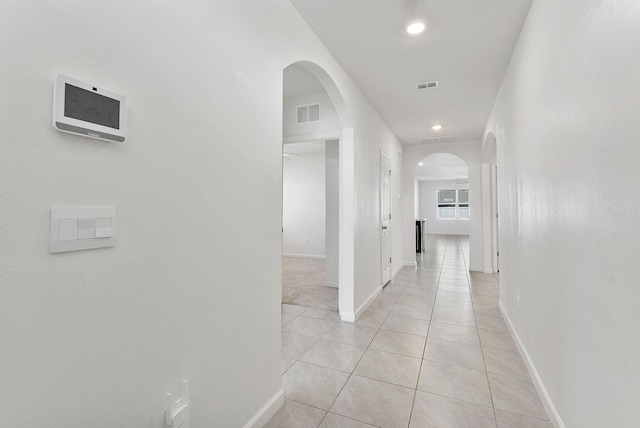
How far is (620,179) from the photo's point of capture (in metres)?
1.06

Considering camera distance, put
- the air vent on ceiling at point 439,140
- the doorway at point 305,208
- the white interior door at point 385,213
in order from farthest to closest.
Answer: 1. the doorway at point 305,208
2. the air vent on ceiling at point 439,140
3. the white interior door at point 385,213

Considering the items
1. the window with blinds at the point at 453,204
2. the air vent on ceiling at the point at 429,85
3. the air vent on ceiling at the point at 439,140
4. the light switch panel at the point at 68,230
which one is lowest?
the light switch panel at the point at 68,230

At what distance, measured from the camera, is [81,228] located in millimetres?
898

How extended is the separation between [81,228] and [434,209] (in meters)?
15.4

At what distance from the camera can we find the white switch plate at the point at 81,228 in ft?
2.77

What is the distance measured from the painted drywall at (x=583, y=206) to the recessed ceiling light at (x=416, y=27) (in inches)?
29.1

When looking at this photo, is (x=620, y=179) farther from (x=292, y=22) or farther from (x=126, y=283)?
(x=292, y=22)

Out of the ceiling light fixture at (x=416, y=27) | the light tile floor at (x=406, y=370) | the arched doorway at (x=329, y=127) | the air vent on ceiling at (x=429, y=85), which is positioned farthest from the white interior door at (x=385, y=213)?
the ceiling light fixture at (x=416, y=27)

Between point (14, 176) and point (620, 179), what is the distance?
6.11ft

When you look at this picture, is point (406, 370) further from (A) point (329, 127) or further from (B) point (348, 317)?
(A) point (329, 127)

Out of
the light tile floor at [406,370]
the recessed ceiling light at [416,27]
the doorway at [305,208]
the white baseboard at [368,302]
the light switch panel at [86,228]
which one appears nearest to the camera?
the light switch panel at [86,228]

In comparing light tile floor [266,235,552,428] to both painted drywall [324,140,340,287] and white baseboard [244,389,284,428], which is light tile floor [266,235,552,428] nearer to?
white baseboard [244,389,284,428]

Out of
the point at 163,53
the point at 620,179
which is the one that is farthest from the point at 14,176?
the point at 620,179

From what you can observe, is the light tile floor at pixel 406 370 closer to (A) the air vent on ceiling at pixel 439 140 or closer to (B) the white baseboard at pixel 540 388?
(B) the white baseboard at pixel 540 388
